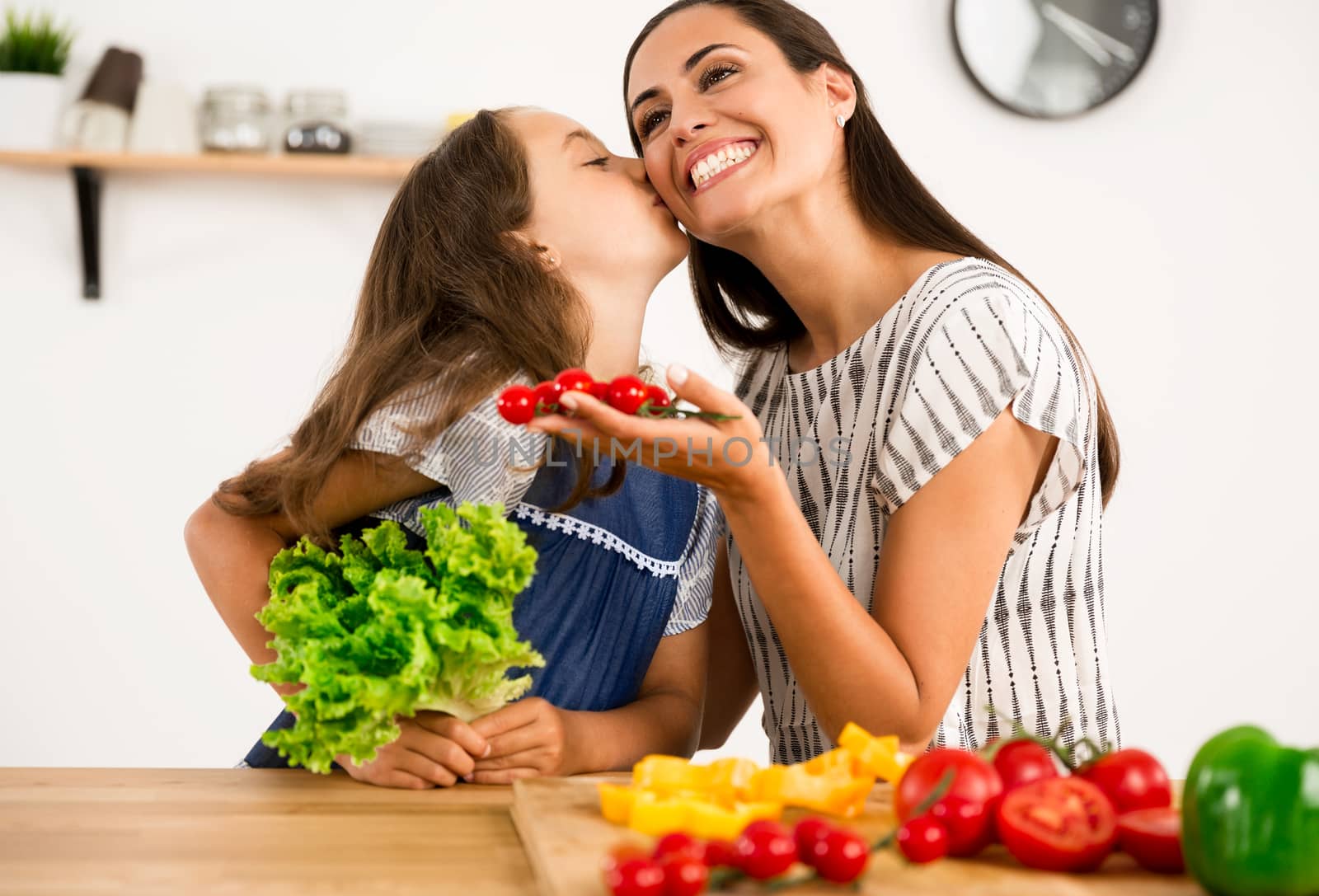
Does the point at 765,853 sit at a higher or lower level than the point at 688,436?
lower

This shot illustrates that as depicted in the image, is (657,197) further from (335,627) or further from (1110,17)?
(1110,17)

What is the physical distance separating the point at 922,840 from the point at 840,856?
9 centimetres

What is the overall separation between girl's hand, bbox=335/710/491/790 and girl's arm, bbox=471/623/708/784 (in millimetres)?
21

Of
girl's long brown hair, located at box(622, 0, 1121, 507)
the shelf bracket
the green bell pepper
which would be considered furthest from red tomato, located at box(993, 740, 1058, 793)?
the shelf bracket

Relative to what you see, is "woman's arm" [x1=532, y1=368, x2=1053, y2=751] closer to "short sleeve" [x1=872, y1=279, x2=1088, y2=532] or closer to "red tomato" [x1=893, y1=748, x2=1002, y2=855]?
"short sleeve" [x1=872, y1=279, x2=1088, y2=532]

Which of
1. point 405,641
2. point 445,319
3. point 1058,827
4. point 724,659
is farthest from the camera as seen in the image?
point 724,659

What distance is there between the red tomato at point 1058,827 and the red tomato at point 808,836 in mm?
153

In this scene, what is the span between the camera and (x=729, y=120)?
1604mm

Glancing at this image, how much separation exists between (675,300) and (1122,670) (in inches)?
61.7

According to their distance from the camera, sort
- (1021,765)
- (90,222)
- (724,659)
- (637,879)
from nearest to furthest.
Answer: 1. (637,879)
2. (1021,765)
3. (724,659)
4. (90,222)

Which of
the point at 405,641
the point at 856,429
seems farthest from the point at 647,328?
the point at 405,641

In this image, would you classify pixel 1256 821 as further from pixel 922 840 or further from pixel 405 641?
pixel 405 641

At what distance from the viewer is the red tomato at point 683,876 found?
0.82 m

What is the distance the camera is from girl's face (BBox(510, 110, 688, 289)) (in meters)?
1.56
